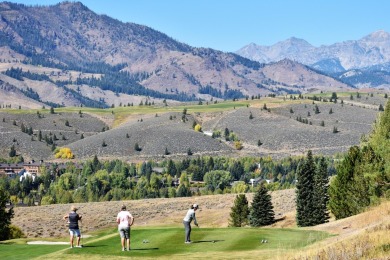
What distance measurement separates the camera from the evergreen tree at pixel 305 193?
221 feet

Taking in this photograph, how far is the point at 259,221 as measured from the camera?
237ft

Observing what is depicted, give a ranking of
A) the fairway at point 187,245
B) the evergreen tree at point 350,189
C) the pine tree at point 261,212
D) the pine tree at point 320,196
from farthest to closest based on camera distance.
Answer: the pine tree at point 261,212 < the pine tree at point 320,196 < the evergreen tree at point 350,189 < the fairway at point 187,245

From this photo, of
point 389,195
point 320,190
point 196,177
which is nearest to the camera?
point 389,195

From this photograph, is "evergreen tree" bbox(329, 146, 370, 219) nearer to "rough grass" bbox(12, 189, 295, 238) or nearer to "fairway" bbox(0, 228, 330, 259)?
"rough grass" bbox(12, 189, 295, 238)

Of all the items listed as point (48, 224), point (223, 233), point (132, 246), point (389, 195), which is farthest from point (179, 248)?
point (48, 224)

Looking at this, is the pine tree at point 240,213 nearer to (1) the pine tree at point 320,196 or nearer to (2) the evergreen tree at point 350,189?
(1) the pine tree at point 320,196

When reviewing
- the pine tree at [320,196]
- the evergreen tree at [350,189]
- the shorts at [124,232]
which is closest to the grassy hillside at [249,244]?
the shorts at [124,232]

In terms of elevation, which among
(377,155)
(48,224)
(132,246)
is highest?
(377,155)

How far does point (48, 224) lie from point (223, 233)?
71587mm

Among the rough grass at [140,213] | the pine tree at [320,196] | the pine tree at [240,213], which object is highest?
the pine tree at [320,196]

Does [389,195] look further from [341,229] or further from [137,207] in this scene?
[137,207]

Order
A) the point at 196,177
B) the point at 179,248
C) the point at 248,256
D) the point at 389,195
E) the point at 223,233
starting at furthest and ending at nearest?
1. the point at 196,177
2. the point at 389,195
3. the point at 223,233
4. the point at 179,248
5. the point at 248,256

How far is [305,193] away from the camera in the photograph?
69.9 m

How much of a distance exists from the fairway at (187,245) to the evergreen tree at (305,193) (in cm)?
3232
